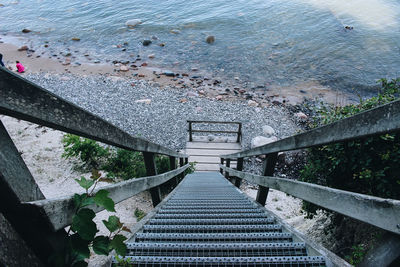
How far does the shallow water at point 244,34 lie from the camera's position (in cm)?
1712

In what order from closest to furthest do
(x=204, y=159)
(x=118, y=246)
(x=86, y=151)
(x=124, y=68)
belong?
1. (x=118, y=246)
2. (x=86, y=151)
3. (x=204, y=159)
4. (x=124, y=68)

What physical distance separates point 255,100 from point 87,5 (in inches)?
992

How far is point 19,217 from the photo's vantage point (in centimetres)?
84

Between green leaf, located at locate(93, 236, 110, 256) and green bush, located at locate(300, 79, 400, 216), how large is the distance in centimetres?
281

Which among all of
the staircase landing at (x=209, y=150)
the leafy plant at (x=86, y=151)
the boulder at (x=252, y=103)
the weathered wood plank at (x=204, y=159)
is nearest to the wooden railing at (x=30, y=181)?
the leafy plant at (x=86, y=151)

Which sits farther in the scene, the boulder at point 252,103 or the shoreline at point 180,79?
the shoreline at point 180,79

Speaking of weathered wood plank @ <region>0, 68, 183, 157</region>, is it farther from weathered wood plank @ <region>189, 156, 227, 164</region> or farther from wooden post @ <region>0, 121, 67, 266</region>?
weathered wood plank @ <region>189, 156, 227, 164</region>

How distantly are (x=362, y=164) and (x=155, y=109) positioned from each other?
1093cm

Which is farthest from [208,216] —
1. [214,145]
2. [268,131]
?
[268,131]

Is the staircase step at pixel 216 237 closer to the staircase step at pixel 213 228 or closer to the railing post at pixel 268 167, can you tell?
the staircase step at pixel 213 228

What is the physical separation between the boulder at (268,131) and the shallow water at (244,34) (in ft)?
17.2

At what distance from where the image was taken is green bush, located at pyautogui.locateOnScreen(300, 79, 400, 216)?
2662 mm

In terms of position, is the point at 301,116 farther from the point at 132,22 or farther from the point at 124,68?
the point at 132,22

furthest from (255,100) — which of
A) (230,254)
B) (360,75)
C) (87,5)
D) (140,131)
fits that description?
(87,5)
